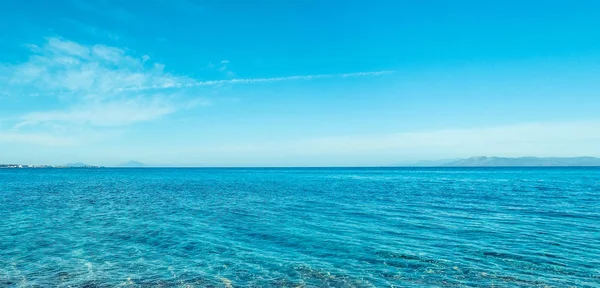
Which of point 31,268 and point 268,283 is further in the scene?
point 31,268

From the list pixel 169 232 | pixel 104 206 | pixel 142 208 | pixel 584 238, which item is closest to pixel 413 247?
pixel 584 238

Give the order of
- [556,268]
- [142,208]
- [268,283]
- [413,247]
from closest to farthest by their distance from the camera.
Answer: [268,283] < [556,268] < [413,247] < [142,208]

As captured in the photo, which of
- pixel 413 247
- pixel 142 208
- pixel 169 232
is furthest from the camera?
pixel 142 208

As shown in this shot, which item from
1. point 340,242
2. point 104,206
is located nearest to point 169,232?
point 340,242

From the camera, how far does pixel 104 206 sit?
3703 centimetres

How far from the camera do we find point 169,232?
77.5 feet

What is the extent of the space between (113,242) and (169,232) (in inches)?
147

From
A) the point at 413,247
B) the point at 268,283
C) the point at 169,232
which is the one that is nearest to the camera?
the point at 268,283

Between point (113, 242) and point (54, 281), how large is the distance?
6475 millimetres

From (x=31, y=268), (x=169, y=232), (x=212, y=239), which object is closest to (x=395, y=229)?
(x=212, y=239)

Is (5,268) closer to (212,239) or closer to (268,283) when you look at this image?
(212,239)

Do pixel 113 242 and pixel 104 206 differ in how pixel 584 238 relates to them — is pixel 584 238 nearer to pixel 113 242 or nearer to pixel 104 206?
pixel 113 242

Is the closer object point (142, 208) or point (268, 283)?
point (268, 283)

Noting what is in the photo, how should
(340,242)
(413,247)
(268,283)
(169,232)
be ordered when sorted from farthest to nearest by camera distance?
(169,232) → (340,242) → (413,247) → (268,283)
